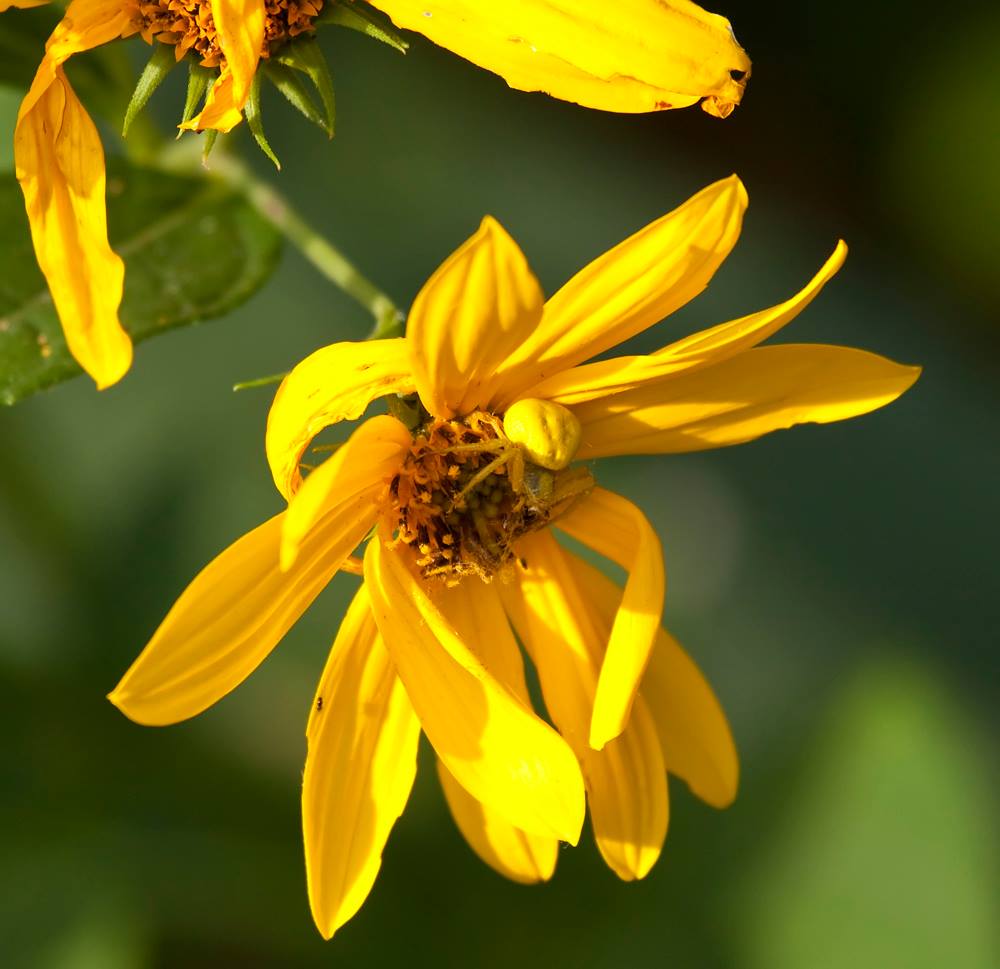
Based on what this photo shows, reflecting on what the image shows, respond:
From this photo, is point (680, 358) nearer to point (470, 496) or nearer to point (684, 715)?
point (470, 496)

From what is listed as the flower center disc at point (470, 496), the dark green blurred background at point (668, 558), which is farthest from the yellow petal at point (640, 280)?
the dark green blurred background at point (668, 558)

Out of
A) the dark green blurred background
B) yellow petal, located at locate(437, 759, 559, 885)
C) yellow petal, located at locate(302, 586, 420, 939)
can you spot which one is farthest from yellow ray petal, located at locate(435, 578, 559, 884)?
the dark green blurred background

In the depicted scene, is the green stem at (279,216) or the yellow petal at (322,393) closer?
the yellow petal at (322,393)

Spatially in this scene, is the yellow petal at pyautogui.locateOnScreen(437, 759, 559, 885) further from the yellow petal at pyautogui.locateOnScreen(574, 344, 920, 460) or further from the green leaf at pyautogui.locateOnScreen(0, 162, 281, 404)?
the green leaf at pyautogui.locateOnScreen(0, 162, 281, 404)

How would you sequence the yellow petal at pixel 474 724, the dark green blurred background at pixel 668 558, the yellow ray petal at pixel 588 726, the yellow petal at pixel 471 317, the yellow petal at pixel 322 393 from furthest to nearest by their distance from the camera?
the dark green blurred background at pixel 668 558 → the yellow ray petal at pixel 588 726 → the yellow petal at pixel 474 724 → the yellow petal at pixel 322 393 → the yellow petal at pixel 471 317

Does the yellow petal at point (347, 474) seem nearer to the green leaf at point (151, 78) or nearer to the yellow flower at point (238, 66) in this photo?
the yellow flower at point (238, 66)
